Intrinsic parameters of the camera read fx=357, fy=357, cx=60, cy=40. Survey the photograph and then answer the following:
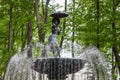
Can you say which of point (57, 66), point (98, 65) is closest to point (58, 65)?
point (57, 66)

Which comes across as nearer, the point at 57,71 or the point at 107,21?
the point at 57,71

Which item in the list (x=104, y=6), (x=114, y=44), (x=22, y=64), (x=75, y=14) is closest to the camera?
(x=22, y=64)

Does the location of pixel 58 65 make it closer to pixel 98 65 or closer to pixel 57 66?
pixel 57 66

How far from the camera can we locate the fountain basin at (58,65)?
10.2m

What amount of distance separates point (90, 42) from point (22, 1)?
3.89m

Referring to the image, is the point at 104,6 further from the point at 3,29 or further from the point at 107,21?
the point at 3,29

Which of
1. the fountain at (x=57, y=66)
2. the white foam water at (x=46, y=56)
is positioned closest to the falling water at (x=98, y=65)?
the white foam water at (x=46, y=56)

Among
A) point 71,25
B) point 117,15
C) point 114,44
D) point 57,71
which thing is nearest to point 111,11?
point 117,15

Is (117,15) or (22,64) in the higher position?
(117,15)

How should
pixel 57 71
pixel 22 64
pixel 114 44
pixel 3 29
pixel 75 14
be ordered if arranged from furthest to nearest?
pixel 3 29, pixel 75 14, pixel 114 44, pixel 22 64, pixel 57 71

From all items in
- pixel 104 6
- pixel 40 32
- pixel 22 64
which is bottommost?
pixel 22 64

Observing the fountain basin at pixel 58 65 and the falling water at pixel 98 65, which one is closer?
the fountain basin at pixel 58 65

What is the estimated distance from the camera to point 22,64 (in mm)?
15719

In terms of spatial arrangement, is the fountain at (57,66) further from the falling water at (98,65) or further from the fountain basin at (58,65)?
the falling water at (98,65)
